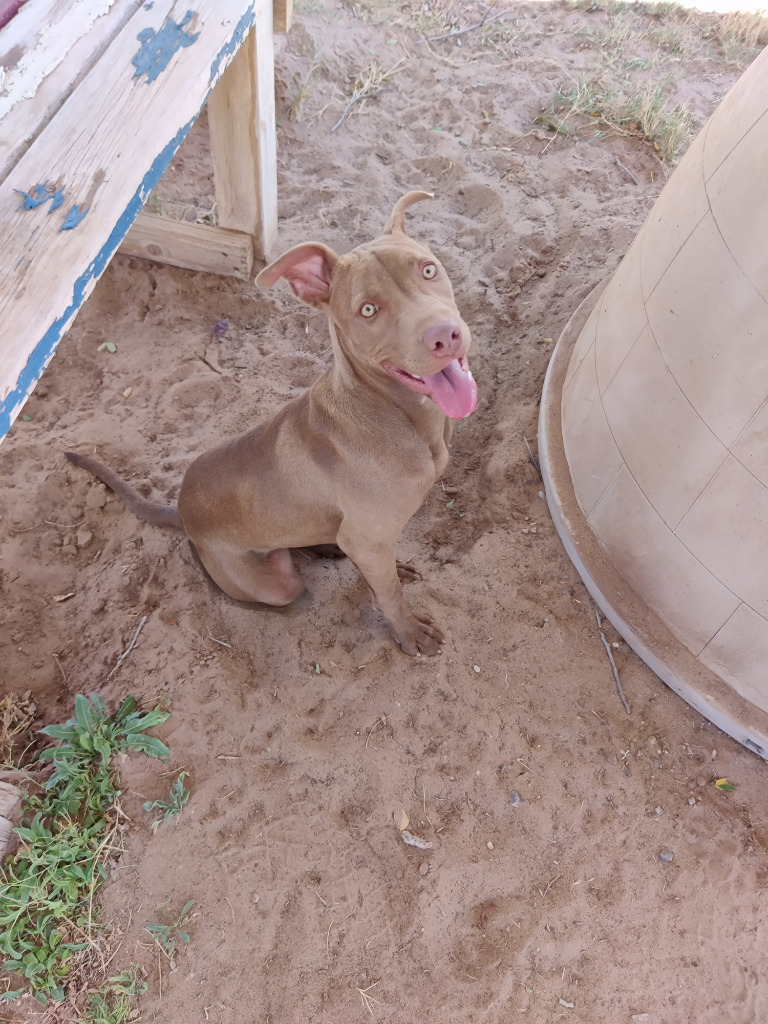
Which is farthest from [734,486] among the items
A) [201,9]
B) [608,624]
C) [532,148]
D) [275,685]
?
[532,148]

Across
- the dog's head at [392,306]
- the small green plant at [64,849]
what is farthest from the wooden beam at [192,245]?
the small green plant at [64,849]

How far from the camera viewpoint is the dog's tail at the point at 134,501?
124 inches

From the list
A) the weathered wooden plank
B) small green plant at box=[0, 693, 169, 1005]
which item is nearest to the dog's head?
the weathered wooden plank

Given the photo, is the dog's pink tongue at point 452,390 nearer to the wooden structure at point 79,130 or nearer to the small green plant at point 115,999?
the wooden structure at point 79,130

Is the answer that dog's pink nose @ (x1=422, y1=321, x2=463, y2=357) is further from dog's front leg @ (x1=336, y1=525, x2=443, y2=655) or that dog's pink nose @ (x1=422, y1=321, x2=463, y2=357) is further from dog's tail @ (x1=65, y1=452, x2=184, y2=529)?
dog's tail @ (x1=65, y1=452, x2=184, y2=529)

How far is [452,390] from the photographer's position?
2.15 metres

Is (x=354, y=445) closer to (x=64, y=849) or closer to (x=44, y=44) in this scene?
(x=64, y=849)

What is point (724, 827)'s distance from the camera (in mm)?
2531

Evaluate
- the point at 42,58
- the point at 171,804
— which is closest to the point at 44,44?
the point at 42,58

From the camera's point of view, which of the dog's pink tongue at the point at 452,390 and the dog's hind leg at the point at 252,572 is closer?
the dog's pink tongue at the point at 452,390

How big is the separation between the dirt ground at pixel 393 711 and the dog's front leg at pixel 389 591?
0.08 metres

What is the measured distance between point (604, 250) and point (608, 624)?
7.97 feet

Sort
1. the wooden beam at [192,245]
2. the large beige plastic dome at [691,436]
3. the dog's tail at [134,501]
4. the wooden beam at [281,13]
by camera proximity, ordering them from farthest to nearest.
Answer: the wooden beam at [192,245], the wooden beam at [281,13], the dog's tail at [134,501], the large beige plastic dome at [691,436]

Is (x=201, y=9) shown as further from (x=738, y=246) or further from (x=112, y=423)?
(x=738, y=246)
